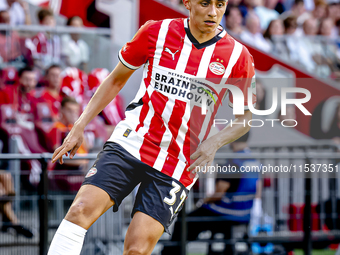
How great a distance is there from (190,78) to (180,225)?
2.29m

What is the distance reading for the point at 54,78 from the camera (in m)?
7.61

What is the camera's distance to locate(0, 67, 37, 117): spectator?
7426 mm

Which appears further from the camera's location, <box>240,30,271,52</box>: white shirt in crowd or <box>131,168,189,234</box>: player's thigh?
<box>240,30,271,52</box>: white shirt in crowd

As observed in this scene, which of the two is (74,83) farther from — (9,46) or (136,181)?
(136,181)

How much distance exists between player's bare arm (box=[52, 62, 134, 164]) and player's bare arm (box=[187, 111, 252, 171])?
0.75 meters

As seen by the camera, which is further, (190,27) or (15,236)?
(15,236)

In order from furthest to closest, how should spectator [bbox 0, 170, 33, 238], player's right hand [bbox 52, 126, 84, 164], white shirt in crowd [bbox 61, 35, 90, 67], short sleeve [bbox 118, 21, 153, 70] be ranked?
white shirt in crowd [bbox 61, 35, 90, 67] < spectator [bbox 0, 170, 33, 238] < short sleeve [bbox 118, 21, 153, 70] < player's right hand [bbox 52, 126, 84, 164]

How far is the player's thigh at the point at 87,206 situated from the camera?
3.04m

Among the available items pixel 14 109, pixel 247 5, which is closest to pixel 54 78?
pixel 14 109

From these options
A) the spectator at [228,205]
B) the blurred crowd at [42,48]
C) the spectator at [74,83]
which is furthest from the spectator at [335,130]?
the blurred crowd at [42,48]

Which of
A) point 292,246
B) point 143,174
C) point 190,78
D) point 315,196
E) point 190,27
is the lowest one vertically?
point 292,246

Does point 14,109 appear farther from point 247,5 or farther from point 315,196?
point 247,5

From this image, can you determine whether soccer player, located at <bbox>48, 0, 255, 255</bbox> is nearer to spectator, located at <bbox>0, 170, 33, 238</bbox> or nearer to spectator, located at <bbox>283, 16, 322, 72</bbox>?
spectator, located at <bbox>0, 170, 33, 238</bbox>

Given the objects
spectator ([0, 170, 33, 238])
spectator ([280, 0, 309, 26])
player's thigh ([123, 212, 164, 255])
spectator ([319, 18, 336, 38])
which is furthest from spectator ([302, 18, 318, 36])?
player's thigh ([123, 212, 164, 255])
